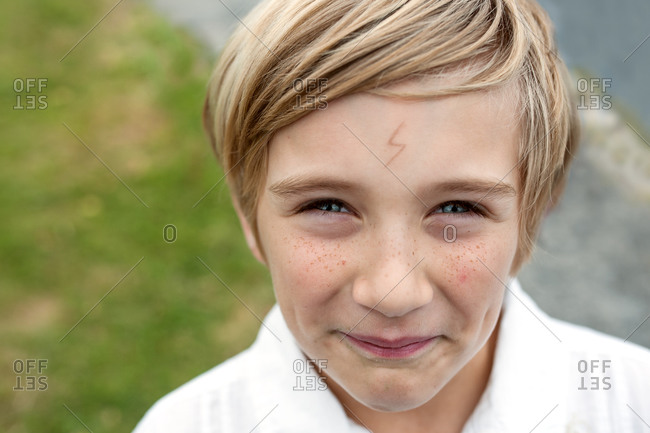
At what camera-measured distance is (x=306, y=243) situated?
4.49ft

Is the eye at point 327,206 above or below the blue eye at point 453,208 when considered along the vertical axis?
above

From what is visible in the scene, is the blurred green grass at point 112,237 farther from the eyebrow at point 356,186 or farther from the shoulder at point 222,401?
the eyebrow at point 356,186

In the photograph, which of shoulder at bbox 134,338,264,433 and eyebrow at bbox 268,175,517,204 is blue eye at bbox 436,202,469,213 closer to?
eyebrow at bbox 268,175,517,204

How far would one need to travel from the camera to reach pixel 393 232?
49.9 inches

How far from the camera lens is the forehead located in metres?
1.23

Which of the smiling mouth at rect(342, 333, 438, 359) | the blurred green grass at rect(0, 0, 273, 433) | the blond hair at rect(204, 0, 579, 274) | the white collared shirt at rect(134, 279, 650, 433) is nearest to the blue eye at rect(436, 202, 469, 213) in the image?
the blond hair at rect(204, 0, 579, 274)

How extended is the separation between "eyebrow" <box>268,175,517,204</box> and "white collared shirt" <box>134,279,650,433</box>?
0.44 m

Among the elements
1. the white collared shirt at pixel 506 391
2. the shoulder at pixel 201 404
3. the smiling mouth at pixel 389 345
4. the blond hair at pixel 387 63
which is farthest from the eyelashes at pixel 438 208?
the shoulder at pixel 201 404

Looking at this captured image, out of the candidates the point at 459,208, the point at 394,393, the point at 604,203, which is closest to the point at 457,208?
the point at 459,208

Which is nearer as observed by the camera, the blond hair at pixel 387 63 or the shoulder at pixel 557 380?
the blond hair at pixel 387 63

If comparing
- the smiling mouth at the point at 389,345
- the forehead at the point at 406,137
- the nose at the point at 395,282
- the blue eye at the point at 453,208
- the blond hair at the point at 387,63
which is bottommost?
the smiling mouth at the point at 389,345

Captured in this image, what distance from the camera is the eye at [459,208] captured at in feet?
4.32

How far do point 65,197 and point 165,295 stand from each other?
2.78 ft

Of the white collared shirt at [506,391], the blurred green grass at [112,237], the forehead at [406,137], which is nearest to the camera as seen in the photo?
the forehead at [406,137]
